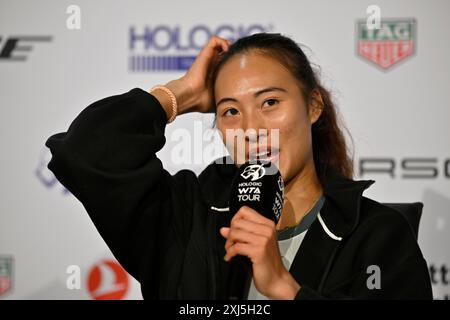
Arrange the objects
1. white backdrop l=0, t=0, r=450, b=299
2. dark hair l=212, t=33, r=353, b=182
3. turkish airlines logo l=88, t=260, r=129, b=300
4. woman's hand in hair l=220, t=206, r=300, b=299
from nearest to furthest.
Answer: woman's hand in hair l=220, t=206, r=300, b=299, dark hair l=212, t=33, r=353, b=182, white backdrop l=0, t=0, r=450, b=299, turkish airlines logo l=88, t=260, r=129, b=300

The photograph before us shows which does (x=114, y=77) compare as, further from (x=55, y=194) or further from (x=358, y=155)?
(x=358, y=155)

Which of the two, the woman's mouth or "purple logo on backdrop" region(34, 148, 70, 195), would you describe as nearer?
the woman's mouth

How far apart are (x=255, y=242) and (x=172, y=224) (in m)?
0.39

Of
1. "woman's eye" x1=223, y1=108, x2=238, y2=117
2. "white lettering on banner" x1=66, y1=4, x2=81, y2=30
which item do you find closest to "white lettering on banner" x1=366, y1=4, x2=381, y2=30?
"white lettering on banner" x1=66, y1=4, x2=81, y2=30

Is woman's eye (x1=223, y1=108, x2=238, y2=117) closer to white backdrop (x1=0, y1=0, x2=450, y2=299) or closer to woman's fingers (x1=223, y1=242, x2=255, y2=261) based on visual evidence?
woman's fingers (x1=223, y1=242, x2=255, y2=261)

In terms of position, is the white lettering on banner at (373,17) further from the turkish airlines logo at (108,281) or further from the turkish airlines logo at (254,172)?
the turkish airlines logo at (254,172)

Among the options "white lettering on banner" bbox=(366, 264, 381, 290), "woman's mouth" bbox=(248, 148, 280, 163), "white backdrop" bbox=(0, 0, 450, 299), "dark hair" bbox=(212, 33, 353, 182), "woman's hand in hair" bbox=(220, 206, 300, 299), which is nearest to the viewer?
"woman's hand in hair" bbox=(220, 206, 300, 299)

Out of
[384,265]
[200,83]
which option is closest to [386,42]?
[200,83]

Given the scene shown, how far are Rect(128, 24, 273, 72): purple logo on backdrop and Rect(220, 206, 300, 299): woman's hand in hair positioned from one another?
4.61 feet

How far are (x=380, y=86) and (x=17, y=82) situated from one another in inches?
52.2

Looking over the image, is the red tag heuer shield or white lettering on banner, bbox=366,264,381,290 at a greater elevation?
white lettering on banner, bbox=366,264,381,290

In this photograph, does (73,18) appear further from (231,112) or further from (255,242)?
(255,242)

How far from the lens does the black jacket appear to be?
110 centimetres

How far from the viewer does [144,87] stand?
7.30ft
